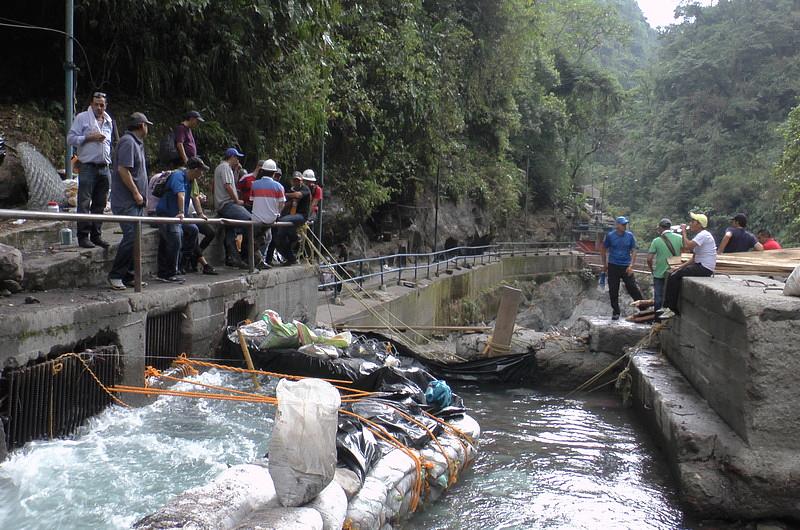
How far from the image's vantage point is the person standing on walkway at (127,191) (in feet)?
20.9

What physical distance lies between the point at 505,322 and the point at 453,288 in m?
8.95

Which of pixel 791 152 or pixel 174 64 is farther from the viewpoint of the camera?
pixel 791 152

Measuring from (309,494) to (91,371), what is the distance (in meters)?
2.71

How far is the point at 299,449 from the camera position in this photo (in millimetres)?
3762

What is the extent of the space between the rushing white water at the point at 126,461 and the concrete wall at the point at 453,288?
17.4 ft

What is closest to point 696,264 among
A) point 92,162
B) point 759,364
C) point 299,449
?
point 759,364

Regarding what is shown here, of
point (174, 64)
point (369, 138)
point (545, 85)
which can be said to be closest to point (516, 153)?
point (545, 85)

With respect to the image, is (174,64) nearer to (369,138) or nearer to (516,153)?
(369,138)

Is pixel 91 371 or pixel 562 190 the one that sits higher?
pixel 562 190

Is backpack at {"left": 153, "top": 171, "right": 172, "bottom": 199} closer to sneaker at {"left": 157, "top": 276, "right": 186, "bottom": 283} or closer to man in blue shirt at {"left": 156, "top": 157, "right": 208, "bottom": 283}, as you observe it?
man in blue shirt at {"left": 156, "top": 157, "right": 208, "bottom": 283}

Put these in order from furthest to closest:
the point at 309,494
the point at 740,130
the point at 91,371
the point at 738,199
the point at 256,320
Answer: the point at 740,130, the point at 738,199, the point at 256,320, the point at 91,371, the point at 309,494

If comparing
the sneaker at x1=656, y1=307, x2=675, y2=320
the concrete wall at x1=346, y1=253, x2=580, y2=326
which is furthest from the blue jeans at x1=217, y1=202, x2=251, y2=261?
the sneaker at x1=656, y1=307, x2=675, y2=320

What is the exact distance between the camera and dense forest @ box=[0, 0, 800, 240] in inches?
412

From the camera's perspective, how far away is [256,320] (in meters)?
8.54
